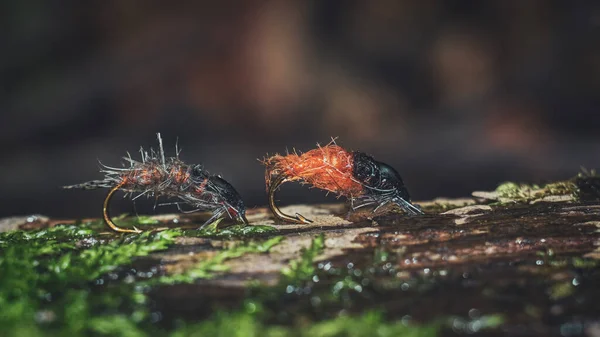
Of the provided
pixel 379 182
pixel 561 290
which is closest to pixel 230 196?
pixel 379 182

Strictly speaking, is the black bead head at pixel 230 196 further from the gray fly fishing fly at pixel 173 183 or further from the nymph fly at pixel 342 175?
the nymph fly at pixel 342 175

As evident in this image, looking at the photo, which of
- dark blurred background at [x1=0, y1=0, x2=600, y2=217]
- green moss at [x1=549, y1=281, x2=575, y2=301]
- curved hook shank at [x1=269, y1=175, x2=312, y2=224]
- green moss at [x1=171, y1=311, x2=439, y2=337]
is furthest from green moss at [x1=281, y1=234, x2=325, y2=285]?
dark blurred background at [x1=0, y1=0, x2=600, y2=217]

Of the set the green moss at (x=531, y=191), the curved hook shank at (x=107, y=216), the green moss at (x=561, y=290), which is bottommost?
the green moss at (x=561, y=290)

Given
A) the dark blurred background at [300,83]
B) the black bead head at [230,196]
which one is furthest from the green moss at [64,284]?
the dark blurred background at [300,83]

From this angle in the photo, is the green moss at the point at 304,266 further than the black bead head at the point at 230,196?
No

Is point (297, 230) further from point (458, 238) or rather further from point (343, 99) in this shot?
point (343, 99)

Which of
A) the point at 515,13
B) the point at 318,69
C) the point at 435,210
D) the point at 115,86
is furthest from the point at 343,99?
the point at 435,210
